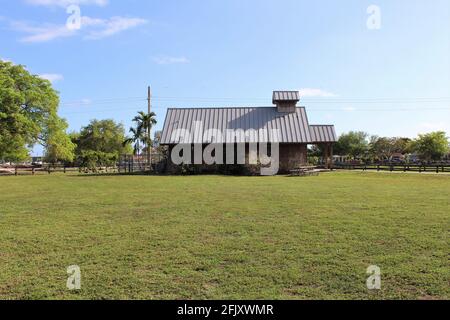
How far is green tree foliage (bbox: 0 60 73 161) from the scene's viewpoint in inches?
1464

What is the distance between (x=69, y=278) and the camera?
15.7ft

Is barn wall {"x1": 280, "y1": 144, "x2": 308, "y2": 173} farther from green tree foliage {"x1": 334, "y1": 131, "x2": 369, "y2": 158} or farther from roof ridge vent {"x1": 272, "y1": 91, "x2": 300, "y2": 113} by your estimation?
green tree foliage {"x1": 334, "y1": 131, "x2": 369, "y2": 158}

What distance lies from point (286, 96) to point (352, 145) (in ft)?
162

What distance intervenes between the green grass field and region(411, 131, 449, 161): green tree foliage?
61.3 m

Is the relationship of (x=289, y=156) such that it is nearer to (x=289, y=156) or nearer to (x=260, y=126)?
(x=289, y=156)

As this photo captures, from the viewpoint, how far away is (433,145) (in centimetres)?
6372

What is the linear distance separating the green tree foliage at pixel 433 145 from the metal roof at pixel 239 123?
41.2 meters

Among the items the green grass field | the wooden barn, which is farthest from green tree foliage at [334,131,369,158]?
the green grass field

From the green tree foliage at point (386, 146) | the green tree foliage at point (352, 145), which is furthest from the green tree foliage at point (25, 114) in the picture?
the green tree foliage at point (386, 146)

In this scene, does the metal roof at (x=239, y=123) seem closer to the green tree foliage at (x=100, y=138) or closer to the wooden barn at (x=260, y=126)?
the wooden barn at (x=260, y=126)

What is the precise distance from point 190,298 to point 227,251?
1.79 metres

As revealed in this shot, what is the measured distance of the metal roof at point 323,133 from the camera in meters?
32.6
